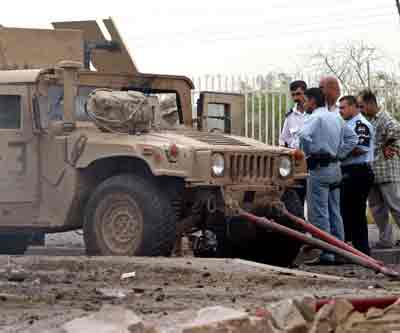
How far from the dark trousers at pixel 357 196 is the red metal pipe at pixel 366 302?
5.64 m

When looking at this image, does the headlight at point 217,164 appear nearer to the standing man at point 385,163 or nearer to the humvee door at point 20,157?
the humvee door at point 20,157

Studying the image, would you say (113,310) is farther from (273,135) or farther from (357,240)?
(273,135)

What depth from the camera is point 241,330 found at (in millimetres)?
6141

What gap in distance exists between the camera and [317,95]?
1284 cm

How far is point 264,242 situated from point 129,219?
5.12 feet

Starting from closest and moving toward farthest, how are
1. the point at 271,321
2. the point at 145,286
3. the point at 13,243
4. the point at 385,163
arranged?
the point at 271,321 < the point at 145,286 < the point at 13,243 < the point at 385,163

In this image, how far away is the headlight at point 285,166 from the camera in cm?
1228

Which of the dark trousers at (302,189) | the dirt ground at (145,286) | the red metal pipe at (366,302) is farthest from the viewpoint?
the dark trousers at (302,189)

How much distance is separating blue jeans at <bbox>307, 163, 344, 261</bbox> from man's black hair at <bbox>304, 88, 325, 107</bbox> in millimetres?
628

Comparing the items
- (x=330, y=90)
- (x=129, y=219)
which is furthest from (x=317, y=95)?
(x=129, y=219)

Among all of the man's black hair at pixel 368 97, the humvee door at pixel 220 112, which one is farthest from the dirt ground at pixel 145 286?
the man's black hair at pixel 368 97

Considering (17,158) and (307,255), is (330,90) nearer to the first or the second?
(307,255)

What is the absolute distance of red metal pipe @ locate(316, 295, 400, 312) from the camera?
7047mm

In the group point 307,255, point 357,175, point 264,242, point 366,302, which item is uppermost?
point 357,175
